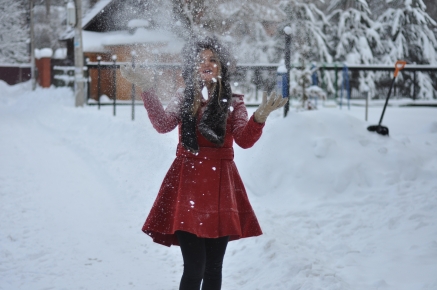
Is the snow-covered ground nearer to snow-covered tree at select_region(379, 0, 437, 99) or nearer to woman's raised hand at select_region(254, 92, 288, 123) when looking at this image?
woman's raised hand at select_region(254, 92, 288, 123)

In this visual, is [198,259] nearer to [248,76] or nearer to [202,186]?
[202,186]

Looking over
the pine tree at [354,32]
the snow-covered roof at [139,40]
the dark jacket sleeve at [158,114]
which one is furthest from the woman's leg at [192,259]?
the pine tree at [354,32]

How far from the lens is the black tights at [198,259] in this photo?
8.76 feet

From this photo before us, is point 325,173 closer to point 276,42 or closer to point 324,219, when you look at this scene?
point 324,219

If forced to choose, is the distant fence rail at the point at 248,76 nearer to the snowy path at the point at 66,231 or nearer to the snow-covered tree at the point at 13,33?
the snowy path at the point at 66,231

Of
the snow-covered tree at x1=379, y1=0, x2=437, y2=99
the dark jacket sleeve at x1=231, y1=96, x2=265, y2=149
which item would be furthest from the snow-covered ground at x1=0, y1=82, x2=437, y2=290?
the snow-covered tree at x1=379, y1=0, x2=437, y2=99

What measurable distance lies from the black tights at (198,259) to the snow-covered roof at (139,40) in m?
3.66

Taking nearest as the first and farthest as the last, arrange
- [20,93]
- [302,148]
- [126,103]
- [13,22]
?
[302,148] < [126,103] < [13,22] < [20,93]

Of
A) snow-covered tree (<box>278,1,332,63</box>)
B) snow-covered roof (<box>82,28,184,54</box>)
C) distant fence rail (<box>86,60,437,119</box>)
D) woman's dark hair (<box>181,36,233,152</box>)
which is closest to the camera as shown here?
woman's dark hair (<box>181,36,233,152</box>)

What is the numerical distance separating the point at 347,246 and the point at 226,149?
221 cm

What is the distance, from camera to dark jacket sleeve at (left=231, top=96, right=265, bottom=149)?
2.62 metres

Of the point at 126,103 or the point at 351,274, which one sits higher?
the point at 126,103

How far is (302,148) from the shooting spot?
660cm

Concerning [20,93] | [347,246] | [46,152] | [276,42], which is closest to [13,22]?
[20,93]
